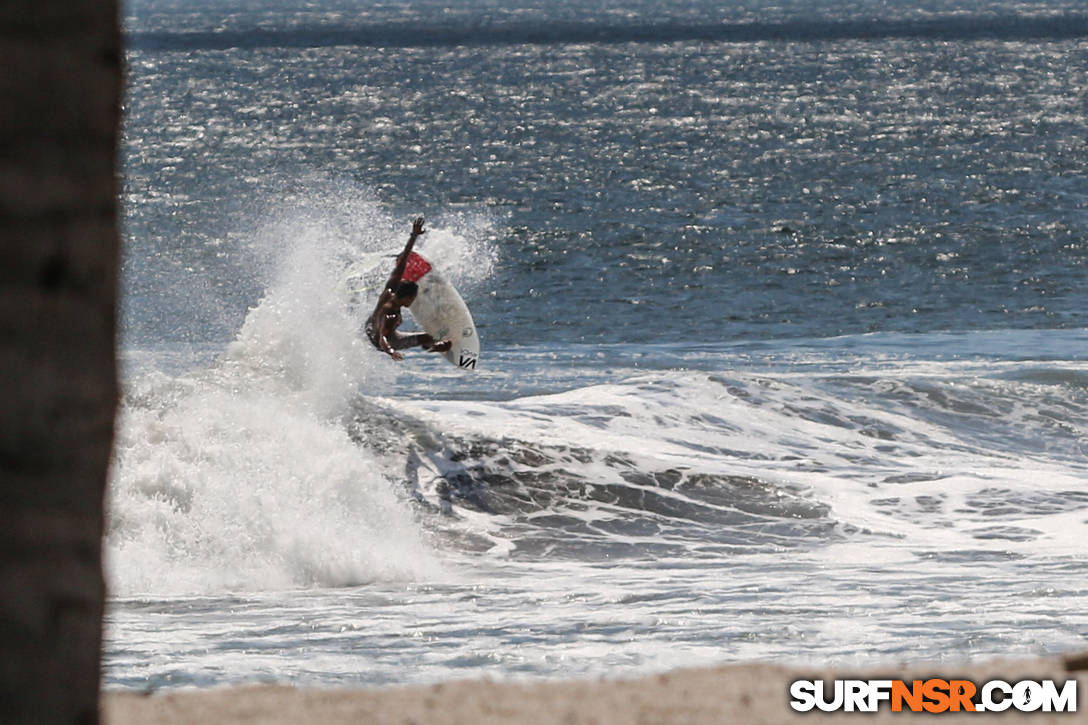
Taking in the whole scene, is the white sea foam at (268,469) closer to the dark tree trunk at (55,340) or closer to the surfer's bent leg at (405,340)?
the surfer's bent leg at (405,340)

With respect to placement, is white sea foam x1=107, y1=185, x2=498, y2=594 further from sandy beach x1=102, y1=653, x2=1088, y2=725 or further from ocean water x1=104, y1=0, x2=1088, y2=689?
sandy beach x1=102, y1=653, x2=1088, y2=725

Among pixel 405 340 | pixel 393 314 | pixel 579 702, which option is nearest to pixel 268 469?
pixel 405 340

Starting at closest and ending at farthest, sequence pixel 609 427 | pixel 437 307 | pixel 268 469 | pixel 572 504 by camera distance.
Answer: pixel 268 469
pixel 572 504
pixel 437 307
pixel 609 427

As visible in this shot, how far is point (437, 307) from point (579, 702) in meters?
11.2

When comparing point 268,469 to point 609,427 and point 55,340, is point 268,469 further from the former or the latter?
point 55,340

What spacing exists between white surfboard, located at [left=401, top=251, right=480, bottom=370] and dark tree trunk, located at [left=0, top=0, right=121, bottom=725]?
1343 centimetres

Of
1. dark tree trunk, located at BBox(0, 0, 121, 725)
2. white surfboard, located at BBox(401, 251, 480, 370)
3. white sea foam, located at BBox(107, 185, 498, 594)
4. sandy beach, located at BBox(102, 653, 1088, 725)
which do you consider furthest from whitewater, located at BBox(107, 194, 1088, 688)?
dark tree trunk, located at BBox(0, 0, 121, 725)

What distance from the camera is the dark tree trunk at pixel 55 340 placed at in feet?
9.46

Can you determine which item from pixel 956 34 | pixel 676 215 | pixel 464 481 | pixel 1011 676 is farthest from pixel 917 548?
pixel 956 34

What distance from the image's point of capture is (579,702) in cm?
584

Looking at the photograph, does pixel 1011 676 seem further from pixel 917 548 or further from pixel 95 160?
pixel 917 548

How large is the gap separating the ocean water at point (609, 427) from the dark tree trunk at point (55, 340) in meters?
5.37

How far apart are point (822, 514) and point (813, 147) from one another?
146 ft

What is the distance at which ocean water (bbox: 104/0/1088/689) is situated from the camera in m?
9.81
